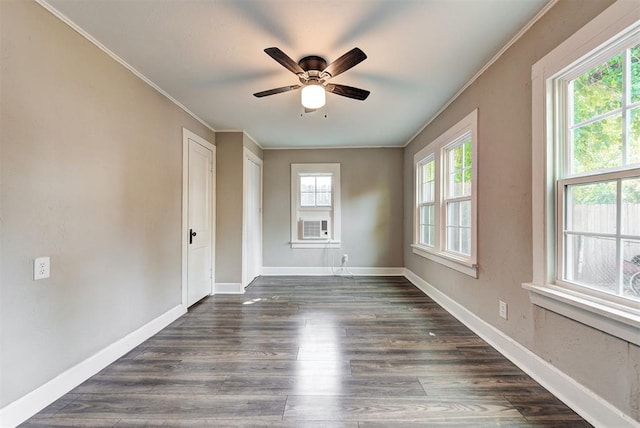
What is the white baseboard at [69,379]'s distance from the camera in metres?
1.44

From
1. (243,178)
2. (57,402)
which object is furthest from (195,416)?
(243,178)

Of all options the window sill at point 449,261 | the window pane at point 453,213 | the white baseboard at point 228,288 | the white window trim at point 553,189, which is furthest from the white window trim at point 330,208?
the white window trim at point 553,189

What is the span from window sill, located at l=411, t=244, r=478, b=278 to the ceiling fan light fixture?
2.02 meters

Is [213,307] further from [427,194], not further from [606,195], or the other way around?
[606,195]

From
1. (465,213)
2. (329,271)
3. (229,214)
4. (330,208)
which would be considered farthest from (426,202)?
(229,214)

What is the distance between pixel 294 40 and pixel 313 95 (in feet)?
1.32

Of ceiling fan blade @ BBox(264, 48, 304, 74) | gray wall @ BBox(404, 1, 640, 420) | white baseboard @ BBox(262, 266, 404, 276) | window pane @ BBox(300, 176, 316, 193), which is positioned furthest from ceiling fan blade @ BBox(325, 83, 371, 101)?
white baseboard @ BBox(262, 266, 404, 276)

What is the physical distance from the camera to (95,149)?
6.43 ft

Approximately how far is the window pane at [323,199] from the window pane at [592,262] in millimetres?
3611

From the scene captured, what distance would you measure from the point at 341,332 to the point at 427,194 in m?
2.43

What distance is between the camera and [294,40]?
194 centimetres

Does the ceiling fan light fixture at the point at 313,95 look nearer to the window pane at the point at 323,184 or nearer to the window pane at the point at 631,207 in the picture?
the window pane at the point at 631,207

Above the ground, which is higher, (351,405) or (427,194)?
(427,194)

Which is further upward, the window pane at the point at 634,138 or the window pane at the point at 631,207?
the window pane at the point at 634,138
